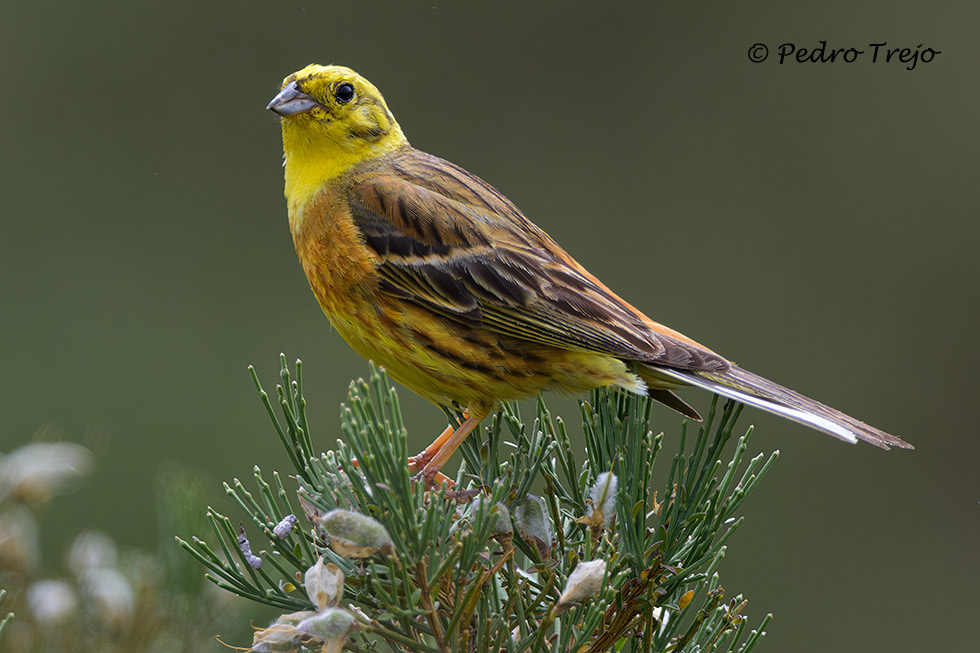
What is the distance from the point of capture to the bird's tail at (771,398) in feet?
6.92

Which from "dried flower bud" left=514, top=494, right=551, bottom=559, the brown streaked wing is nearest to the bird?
the brown streaked wing

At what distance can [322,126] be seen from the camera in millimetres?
3090

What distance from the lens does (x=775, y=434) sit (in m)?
6.53

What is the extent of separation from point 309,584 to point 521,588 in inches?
15.0

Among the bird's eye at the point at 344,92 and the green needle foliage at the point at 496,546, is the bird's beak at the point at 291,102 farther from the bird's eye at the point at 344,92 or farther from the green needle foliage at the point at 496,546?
the green needle foliage at the point at 496,546

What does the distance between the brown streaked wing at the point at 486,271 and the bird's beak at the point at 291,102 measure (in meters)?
0.27

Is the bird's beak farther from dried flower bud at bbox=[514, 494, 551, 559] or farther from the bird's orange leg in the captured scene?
dried flower bud at bbox=[514, 494, 551, 559]

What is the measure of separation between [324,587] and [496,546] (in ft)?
1.50

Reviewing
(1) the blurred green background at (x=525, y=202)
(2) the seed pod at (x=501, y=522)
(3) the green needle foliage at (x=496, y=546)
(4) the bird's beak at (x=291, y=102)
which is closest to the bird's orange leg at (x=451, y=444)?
(3) the green needle foliage at (x=496, y=546)

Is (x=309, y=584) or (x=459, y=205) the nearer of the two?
(x=309, y=584)

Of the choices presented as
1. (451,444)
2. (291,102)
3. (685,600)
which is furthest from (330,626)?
(291,102)

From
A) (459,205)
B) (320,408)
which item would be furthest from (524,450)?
(320,408)

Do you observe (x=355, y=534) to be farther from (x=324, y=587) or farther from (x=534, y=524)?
(x=534, y=524)

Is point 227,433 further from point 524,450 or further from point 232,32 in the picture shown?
point 524,450
